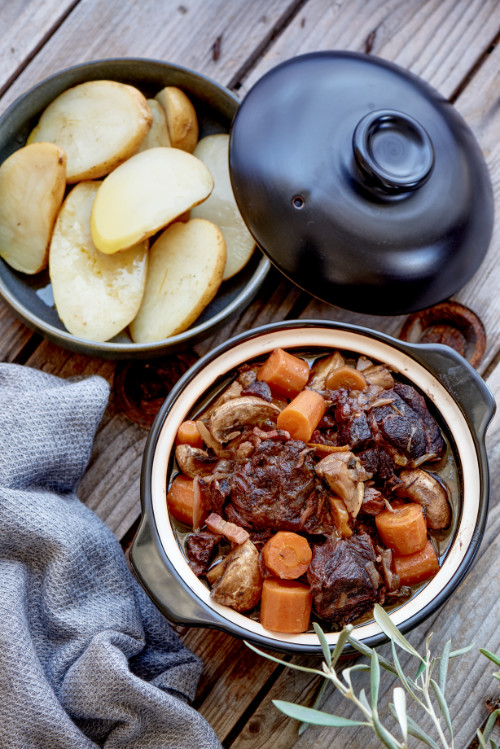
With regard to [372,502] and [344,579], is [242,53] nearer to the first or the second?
[372,502]

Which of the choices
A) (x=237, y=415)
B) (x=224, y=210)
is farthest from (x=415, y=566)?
(x=224, y=210)

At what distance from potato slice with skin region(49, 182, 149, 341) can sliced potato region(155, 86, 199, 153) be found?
0.87 ft

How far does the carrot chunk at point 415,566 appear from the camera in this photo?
135cm

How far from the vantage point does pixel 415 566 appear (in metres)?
1.35

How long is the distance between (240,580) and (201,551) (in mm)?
106

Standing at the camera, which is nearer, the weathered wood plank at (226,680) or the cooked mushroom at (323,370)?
the cooked mushroom at (323,370)

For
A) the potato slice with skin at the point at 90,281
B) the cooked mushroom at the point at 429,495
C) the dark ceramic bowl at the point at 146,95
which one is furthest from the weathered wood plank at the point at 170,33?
the cooked mushroom at the point at 429,495

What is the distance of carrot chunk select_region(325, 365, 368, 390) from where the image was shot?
4.63ft

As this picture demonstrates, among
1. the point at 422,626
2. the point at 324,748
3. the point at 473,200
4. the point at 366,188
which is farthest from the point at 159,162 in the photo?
the point at 324,748

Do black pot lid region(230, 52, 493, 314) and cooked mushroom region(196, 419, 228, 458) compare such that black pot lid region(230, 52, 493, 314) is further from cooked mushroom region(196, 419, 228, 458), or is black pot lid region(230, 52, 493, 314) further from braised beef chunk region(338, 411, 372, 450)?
cooked mushroom region(196, 419, 228, 458)

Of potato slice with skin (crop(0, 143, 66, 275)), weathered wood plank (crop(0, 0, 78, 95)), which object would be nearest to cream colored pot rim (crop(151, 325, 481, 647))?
potato slice with skin (crop(0, 143, 66, 275))

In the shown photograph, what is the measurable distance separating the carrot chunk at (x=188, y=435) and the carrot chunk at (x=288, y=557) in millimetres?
248

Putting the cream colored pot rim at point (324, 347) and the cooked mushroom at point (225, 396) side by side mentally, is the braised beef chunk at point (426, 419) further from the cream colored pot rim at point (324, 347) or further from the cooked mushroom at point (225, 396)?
the cooked mushroom at point (225, 396)

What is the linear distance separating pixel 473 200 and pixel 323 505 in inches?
25.9
